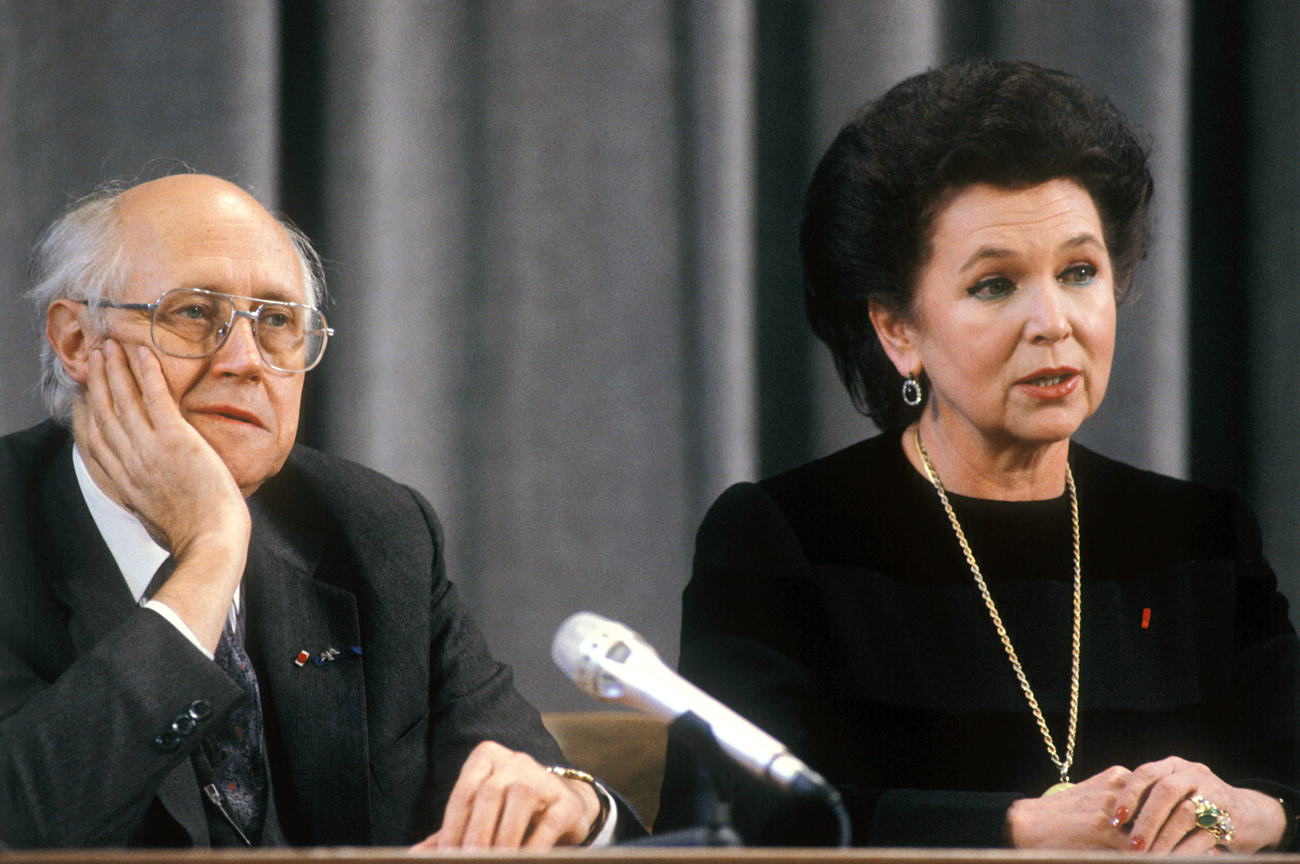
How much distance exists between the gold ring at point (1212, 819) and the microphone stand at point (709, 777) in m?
0.64

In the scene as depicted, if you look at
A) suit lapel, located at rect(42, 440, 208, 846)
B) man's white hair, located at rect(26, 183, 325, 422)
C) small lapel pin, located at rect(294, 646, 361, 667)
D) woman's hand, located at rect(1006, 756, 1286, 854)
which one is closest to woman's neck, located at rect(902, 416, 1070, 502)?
woman's hand, located at rect(1006, 756, 1286, 854)

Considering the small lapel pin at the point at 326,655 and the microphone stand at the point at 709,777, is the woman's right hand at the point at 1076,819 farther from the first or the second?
the small lapel pin at the point at 326,655

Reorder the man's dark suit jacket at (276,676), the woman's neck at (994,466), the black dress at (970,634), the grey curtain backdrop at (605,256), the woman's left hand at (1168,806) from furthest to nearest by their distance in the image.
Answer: the grey curtain backdrop at (605,256) < the woman's neck at (994,466) < the black dress at (970,634) < the woman's left hand at (1168,806) < the man's dark suit jacket at (276,676)

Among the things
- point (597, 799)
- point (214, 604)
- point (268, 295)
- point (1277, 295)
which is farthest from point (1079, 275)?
point (214, 604)

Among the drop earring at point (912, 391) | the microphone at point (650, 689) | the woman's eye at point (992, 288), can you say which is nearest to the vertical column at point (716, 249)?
the drop earring at point (912, 391)

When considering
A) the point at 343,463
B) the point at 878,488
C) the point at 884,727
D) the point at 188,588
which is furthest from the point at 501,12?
the point at 884,727

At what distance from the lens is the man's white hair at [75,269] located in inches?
57.1

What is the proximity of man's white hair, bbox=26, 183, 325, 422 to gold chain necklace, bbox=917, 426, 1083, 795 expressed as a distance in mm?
932

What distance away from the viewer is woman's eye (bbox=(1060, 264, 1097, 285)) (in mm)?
1631

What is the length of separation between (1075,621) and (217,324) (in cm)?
117

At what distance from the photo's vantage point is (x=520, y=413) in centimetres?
195

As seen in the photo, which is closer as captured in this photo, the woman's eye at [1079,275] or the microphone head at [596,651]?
the microphone head at [596,651]

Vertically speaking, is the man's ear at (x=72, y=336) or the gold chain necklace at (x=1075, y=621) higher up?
the man's ear at (x=72, y=336)

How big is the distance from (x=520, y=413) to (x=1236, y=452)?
1223mm
